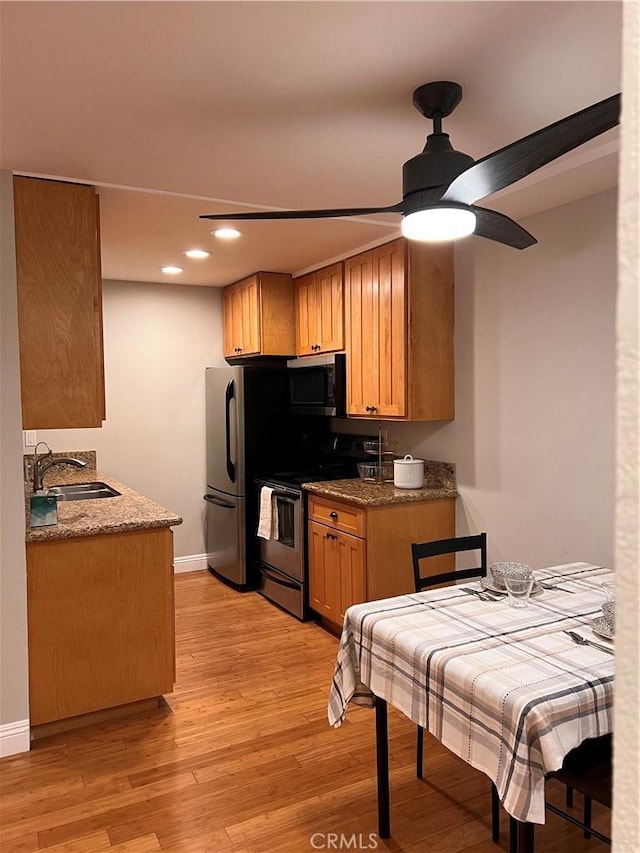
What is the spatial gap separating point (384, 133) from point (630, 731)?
2.24 m

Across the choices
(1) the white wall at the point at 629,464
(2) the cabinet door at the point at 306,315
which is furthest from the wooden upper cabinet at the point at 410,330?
(1) the white wall at the point at 629,464

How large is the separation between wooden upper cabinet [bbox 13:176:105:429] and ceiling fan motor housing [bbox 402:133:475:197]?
155cm

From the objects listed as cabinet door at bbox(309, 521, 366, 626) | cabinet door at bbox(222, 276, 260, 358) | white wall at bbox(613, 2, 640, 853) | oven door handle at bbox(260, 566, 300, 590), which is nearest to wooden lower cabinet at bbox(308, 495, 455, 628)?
cabinet door at bbox(309, 521, 366, 626)

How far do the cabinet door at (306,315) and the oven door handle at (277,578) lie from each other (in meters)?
1.62

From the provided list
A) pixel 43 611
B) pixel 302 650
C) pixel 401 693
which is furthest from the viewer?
pixel 302 650

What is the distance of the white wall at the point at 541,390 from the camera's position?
2.89 metres

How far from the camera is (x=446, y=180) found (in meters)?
1.85

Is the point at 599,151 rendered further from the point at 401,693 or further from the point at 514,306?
the point at 401,693

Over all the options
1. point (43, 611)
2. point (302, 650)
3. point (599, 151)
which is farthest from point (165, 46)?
point (302, 650)

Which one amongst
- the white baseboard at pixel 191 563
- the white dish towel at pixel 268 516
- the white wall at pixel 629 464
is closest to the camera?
the white wall at pixel 629 464

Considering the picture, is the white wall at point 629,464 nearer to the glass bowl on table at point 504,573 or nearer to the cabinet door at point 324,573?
the glass bowl on table at point 504,573

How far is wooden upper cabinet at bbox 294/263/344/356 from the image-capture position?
14.0ft

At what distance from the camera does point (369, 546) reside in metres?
3.50

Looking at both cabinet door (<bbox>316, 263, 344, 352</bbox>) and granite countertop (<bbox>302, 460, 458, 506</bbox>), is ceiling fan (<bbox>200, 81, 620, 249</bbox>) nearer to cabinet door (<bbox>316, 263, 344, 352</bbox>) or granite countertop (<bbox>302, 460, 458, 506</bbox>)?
granite countertop (<bbox>302, 460, 458, 506</bbox>)
